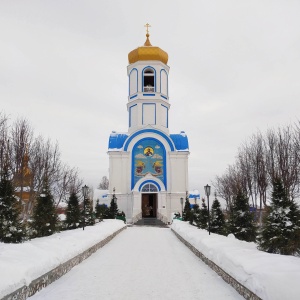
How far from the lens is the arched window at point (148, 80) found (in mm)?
35062

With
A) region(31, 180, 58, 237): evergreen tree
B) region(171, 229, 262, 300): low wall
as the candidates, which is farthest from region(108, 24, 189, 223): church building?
region(171, 229, 262, 300): low wall

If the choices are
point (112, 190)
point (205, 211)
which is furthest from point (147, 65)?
point (205, 211)

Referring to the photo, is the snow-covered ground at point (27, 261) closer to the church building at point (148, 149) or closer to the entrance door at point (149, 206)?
the church building at point (148, 149)

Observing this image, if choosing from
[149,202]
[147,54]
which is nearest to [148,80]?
[147,54]

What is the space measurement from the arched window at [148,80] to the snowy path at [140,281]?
26.7 metres

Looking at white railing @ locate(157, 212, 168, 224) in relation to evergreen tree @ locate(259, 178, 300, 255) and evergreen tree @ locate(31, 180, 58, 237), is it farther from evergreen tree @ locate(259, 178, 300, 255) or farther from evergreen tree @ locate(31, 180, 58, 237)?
evergreen tree @ locate(259, 178, 300, 255)

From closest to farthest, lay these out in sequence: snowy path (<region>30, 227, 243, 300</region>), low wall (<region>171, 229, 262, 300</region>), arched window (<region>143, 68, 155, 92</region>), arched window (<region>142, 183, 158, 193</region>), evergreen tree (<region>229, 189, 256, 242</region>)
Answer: low wall (<region>171, 229, 262, 300</region>) < snowy path (<region>30, 227, 243, 300</region>) < evergreen tree (<region>229, 189, 256, 242</region>) < arched window (<region>142, 183, 158, 193</region>) < arched window (<region>143, 68, 155, 92</region>)

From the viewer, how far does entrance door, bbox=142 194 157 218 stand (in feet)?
118

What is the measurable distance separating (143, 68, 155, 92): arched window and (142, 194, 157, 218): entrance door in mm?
11514

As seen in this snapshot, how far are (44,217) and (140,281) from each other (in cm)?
671

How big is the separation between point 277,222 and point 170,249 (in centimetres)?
447

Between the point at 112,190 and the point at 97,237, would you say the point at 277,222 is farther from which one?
the point at 112,190

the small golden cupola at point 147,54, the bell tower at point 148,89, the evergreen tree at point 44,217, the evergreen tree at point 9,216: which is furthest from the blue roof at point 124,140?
the evergreen tree at point 9,216

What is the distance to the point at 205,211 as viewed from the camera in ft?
57.7
